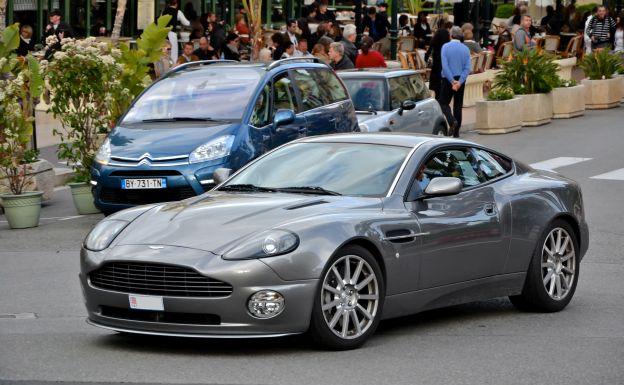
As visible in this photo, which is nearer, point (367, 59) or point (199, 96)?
point (199, 96)

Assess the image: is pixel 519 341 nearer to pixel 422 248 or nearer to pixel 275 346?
pixel 422 248

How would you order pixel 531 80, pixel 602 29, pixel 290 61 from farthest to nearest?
pixel 602 29
pixel 531 80
pixel 290 61

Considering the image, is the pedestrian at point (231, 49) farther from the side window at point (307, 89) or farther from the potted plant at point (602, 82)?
the side window at point (307, 89)

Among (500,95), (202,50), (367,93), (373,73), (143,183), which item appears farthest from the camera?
(202,50)

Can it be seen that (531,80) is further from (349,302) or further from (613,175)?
(349,302)

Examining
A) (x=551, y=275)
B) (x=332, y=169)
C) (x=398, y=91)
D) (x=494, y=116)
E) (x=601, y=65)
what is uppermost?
(x=332, y=169)

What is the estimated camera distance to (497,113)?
88.3 feet

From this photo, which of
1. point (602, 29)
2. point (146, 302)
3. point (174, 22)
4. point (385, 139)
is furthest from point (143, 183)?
point (602, 29)

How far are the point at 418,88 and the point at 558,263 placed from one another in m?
12.3

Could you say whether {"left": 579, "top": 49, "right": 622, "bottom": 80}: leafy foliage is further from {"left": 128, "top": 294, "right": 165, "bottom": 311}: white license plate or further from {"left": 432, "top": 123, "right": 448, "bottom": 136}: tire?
{"left": 128, "top": 294, "right": 165, "bottom": 311}: white license plate

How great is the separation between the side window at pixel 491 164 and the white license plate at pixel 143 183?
5.35 metres

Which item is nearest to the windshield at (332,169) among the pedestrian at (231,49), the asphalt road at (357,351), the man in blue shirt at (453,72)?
the asphalt road at (357,351)

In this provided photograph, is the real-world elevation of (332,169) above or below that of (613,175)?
above

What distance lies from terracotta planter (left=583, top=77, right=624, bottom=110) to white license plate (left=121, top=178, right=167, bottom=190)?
18.6m
